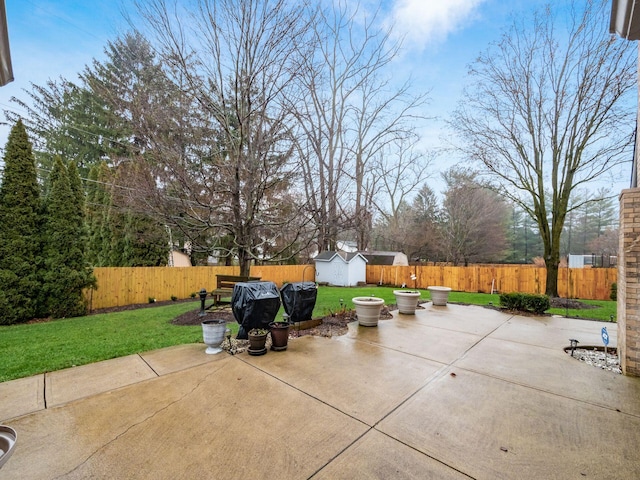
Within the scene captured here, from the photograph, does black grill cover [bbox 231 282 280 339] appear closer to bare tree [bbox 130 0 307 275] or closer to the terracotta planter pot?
the terracotta planter pot

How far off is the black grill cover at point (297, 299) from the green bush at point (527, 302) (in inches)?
265

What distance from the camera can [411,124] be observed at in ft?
58.7

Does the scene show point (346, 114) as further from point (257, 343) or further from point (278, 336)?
point (257, 343)

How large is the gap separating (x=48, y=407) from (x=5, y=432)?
2.42 meters

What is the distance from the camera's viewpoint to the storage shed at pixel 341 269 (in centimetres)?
1861

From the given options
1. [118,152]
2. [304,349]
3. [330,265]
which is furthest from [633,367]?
[118,152]

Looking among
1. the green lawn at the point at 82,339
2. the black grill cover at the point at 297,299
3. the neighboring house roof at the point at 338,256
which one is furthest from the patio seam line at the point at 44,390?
the neighboring house roof at the point at 338,256

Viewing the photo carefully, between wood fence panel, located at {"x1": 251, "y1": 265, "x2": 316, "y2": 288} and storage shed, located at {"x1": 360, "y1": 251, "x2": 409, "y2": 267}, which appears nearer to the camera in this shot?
wood fence panel, located at {"x1": 251, "y1": 265, "x2": 316, "y2": 288}

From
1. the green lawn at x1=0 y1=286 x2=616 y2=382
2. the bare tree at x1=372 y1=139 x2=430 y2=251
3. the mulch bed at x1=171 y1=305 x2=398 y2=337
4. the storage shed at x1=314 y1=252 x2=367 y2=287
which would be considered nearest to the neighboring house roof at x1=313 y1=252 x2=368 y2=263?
the storage shed at x1=314 y1=252 x2=367 y2=287

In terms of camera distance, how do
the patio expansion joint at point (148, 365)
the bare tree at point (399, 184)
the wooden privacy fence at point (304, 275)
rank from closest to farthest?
the patio expansion joint at point (148, 365) → the wooden privacy fence at point (304, 275) → the bare tree at point (399, 184)

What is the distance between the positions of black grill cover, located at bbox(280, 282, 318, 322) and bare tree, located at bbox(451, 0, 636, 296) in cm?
1063

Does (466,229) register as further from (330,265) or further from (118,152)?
(118,152)

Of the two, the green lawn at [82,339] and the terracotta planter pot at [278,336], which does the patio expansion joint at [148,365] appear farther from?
the terracotta planter pot at [278,336]

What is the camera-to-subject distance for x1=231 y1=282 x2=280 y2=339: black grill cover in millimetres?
4758
